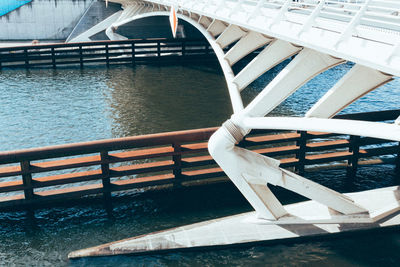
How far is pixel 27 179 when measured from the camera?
9.02m

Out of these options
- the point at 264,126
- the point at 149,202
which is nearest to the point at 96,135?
the point at 149,202

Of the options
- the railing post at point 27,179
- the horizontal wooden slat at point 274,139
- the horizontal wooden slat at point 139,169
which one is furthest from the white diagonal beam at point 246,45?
the railing post at point 27,179

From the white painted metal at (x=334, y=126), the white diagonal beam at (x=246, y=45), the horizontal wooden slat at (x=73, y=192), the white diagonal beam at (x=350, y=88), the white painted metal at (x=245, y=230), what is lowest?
the white painted metal at (x=245, y=230)

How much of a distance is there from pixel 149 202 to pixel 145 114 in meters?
8.21

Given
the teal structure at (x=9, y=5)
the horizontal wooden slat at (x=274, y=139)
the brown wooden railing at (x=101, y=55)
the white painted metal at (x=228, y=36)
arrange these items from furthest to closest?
the teal structure at (x=9, y=5)
the brown wooden railing at (x=101, y=55)
the white painted metal at (x=228, y=36)
the horizontal wooden slat at (x=274, y=139)

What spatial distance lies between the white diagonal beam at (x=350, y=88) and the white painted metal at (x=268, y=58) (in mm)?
2124

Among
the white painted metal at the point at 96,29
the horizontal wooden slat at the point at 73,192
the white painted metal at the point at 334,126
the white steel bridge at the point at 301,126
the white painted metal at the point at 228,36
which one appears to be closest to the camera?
the white painted metal at the point at 334,126

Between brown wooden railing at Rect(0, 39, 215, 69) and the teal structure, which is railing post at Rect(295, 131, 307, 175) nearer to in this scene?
brown wooden railing at Rect(0, 39, 215, 69)

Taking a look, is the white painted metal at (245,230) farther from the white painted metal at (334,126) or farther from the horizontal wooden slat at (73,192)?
the white painted metal at (334,126)

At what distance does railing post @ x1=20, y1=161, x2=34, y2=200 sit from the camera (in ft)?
29.1

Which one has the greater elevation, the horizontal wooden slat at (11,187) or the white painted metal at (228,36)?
the white painted metal at (228,36)

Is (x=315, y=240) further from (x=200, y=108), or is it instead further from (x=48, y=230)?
(x=200, y=108)

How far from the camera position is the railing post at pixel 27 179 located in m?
8.88

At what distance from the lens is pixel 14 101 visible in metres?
19.4
